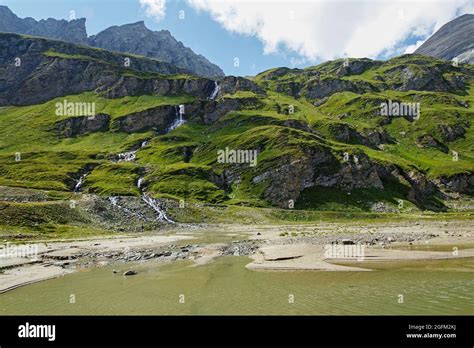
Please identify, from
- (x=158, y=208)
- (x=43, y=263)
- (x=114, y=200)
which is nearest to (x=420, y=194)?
(x=158, y=208)

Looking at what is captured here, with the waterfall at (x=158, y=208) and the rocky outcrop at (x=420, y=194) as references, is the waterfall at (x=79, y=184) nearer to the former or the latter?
the waterfall at (x=158, y=208)

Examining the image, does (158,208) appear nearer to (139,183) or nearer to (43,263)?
(139,183)

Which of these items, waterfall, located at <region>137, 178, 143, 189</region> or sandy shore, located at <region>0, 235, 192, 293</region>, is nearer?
sandy shore, located at <region>0, 235, 192, 293</region>

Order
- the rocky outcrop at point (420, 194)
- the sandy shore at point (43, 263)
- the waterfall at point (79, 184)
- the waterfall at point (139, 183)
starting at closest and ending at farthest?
the sandy shore at point (43, 263), the waterfall at point (79, 184), the waterfall at point (139, 183), the rocky outcrop at point (420, 194)

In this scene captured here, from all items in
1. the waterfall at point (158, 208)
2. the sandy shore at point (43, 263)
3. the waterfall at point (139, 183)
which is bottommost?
the sandy shore at point (43, 263)

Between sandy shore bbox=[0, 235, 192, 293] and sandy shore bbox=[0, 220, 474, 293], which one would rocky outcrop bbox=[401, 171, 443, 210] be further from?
sandy shore bbox=[0, 235, 192, 293]

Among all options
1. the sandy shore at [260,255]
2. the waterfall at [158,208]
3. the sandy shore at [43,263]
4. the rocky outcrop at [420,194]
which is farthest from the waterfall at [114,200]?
the rocky outcrop at [420,194]

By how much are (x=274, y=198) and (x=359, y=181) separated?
135ft

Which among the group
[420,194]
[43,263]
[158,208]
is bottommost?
[43,263]

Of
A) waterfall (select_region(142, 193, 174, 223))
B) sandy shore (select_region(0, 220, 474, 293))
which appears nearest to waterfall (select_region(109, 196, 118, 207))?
waterfall (select_region(142, 193, 174, 223))

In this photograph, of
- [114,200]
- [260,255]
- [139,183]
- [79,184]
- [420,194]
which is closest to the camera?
[260,255]

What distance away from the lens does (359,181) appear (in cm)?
18150
